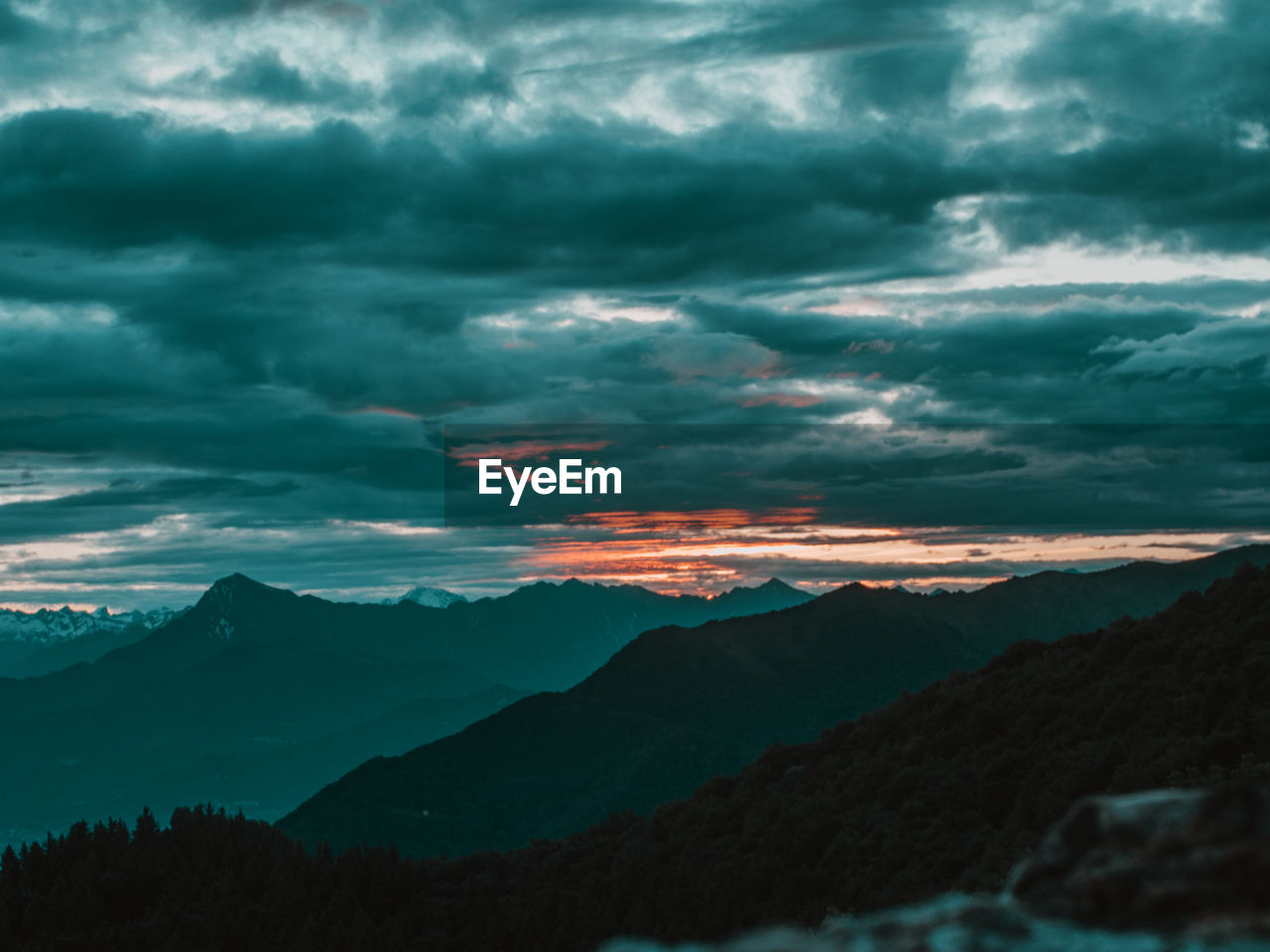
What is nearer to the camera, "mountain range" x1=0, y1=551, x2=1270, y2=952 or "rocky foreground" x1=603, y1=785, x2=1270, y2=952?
"rocky foreground" x1=603, y1=785, x2=1270, y2=952

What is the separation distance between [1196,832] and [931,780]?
260 ft

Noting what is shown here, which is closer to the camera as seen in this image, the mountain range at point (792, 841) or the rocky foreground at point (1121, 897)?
the rocky foreground at point (1121, 897)

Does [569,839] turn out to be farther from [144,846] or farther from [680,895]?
[144,846]

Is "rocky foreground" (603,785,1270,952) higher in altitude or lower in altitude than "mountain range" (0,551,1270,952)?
higher

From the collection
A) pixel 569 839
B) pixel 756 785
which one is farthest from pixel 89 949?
pixel 756 785

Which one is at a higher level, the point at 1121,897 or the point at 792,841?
the point at 1121,897

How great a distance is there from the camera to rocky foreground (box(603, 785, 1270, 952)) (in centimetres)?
717

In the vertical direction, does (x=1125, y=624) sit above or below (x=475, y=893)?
above

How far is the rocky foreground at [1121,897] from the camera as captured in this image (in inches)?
282

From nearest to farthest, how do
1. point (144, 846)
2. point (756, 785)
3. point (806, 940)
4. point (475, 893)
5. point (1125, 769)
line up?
1. point (806, 940)
2. point (1125, 769)
3. point (475, 893)
4. point (144, 846)
5. point (756, 785)

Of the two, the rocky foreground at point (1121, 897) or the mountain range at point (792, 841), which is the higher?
the rocky foreground at point (1121, 897)

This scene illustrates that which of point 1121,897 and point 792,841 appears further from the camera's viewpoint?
point 792,841

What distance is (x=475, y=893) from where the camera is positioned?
88.2m

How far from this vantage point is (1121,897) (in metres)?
7.66
